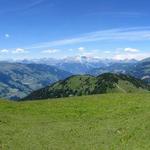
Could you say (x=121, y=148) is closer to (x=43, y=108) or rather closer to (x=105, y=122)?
(x=105, y=122)

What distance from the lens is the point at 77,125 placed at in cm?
3869

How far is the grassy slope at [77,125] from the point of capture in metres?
29.1

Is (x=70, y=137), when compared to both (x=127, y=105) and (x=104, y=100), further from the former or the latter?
(x=104, y=100)

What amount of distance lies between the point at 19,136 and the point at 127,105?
23540mm

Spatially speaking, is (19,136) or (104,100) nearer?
(19,136)

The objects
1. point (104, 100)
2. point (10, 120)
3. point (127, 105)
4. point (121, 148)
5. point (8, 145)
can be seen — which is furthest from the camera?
point (104, 100)

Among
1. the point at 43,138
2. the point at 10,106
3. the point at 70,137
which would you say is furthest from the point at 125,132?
the point at 10,106

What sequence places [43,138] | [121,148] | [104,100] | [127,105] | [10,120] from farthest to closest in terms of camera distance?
[104,100]
[127,105]
[10,120]
[43,138]
[121,148]

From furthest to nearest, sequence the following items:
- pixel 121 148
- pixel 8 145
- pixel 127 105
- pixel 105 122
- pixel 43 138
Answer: pixel 127 105 → pixel 105 122 → pixel 43 138 → pixel 8 145 → pixel 121 148

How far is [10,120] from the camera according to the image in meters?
42.9

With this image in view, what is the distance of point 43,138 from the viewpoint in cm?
3180

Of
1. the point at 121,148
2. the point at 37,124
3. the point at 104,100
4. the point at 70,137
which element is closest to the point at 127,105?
the point at 104,100

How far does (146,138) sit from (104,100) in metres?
29.1

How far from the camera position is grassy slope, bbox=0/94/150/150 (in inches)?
1144
